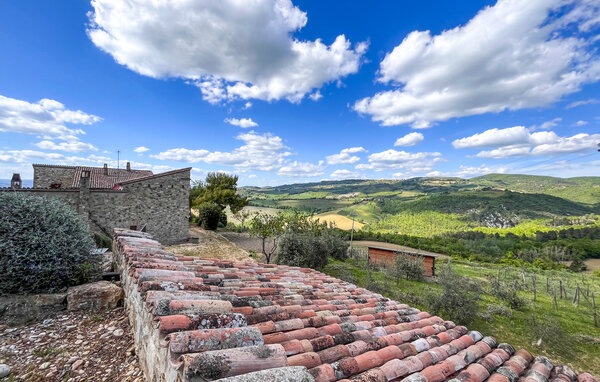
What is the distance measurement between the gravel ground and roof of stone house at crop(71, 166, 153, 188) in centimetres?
1885

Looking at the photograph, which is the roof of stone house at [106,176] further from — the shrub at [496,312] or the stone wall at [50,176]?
the shrub at [496,312]

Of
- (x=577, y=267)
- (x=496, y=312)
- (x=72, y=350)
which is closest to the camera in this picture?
(x=72, y=350)

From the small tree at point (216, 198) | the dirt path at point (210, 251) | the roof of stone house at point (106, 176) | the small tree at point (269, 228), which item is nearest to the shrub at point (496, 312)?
the small tree at point (269, 228)

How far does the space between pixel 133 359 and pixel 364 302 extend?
402 cm

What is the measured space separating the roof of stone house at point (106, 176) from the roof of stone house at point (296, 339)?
768 inches

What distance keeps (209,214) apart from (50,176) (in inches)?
519

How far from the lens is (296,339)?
2.51m

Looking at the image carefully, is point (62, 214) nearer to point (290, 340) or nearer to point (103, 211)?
point (290, 340)

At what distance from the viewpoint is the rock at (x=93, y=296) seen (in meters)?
4.12

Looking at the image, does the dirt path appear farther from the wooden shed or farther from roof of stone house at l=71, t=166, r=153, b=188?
the wooden shed

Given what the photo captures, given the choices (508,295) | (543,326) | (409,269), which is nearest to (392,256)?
(409,269)

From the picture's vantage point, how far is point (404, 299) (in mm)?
12883

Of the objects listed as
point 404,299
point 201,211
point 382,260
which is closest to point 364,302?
point 404,299

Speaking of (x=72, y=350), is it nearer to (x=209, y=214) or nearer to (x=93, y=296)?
(x=93, y=296)
